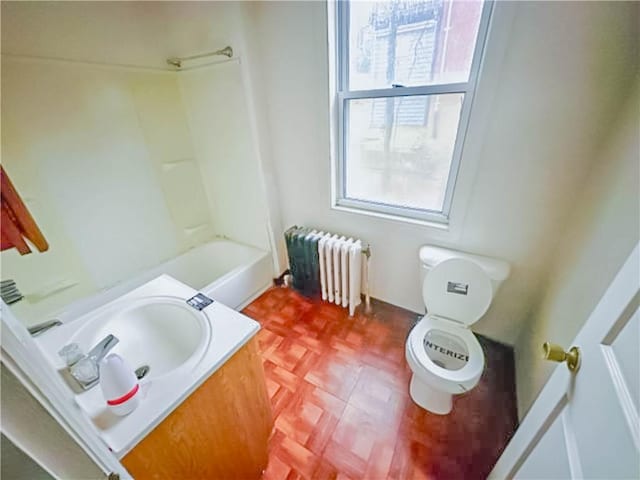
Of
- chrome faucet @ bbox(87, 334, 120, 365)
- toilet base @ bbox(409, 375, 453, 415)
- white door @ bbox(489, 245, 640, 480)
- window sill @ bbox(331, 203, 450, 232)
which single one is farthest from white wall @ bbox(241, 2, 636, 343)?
chrome faucet @ bbox(87, 334, 120, 365)

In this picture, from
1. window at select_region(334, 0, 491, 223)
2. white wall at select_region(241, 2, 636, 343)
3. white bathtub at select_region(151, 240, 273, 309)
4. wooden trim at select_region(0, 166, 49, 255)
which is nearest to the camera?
wooden trim at select_region(0, 166, 49, 255)

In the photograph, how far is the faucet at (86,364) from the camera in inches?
29.6

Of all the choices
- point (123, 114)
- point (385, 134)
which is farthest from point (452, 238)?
point (123, 114)

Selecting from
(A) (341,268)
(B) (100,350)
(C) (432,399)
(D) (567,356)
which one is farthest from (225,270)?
(D) (567,356)

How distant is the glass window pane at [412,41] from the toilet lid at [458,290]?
953 mm

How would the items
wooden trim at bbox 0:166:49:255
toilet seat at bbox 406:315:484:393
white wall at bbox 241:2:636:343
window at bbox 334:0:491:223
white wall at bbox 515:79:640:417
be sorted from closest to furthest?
wooden trim at bbox 0:166:49:255
white wall at bbox 515:79:640:417
white wall at bbox 241:2:636:343
toilet seat at bbox 406:315:484:393
window at bbox 334:0:491:223

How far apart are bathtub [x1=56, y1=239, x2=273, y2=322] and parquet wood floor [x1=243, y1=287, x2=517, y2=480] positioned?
0.39 meters

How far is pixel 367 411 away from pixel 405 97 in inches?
68.5

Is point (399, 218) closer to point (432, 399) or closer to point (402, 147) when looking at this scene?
point (402, 147)

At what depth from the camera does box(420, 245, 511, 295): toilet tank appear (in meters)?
1.34

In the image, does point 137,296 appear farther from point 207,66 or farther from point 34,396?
point 207,66

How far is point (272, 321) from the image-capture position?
1980 millimetres

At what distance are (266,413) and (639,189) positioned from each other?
1532mm

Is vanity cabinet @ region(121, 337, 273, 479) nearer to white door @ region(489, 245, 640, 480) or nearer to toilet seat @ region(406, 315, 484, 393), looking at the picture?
toilet seat @ region(406, 315, 484, 393)
